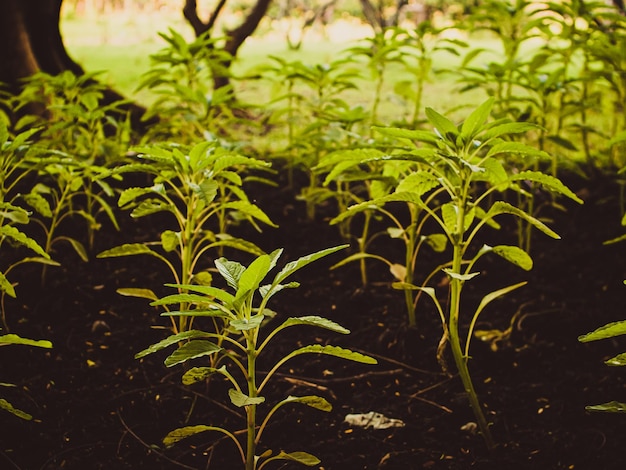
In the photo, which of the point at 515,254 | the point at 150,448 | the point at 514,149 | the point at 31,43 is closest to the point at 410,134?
the point at 514,149

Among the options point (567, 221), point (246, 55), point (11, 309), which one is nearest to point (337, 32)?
point (246, 55)

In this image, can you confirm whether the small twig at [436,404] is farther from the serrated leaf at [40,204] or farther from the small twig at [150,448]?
the serrated leaf at [40,204]

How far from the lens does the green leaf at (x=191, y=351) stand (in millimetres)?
1247

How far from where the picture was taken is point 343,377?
6.42 ft

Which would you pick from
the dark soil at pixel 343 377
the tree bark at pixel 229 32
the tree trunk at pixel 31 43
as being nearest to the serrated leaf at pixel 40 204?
the dark soil at pixel 343 377

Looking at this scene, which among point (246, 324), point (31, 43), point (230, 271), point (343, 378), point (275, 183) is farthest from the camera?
point (31, 43)

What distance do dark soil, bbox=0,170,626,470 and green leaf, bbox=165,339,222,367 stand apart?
44 cm

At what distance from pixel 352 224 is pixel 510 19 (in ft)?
3.94

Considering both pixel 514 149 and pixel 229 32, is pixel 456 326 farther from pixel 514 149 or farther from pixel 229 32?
pixel 229 32

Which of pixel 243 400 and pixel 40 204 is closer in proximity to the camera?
pixel 243 400

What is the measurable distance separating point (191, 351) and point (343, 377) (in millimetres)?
781

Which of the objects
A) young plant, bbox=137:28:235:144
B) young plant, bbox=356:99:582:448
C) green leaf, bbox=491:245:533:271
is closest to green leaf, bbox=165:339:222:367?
young plant, bbox=356:99:582:448

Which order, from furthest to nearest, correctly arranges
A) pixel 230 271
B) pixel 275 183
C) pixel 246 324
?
pixel 275 183 → pixel 230 271 → pixel 246 324

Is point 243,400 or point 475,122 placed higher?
point 475,122
